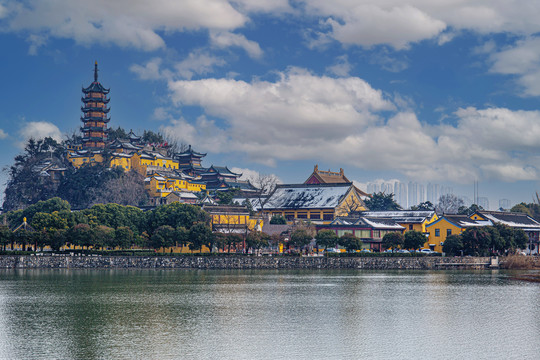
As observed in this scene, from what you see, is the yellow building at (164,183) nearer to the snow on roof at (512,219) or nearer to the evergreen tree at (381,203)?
the evergreen tree at (381,203)

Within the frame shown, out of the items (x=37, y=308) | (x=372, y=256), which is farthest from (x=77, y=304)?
(x=372, y=256)

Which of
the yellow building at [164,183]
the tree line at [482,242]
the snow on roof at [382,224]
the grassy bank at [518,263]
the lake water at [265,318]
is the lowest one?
the lake water at [265,318]

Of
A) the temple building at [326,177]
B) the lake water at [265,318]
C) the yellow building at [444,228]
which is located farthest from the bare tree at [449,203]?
the lake water at [265,318]

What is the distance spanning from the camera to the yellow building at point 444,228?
310 ft

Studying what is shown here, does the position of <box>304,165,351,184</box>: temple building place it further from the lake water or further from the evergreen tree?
the lake water

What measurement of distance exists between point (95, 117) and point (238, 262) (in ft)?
260

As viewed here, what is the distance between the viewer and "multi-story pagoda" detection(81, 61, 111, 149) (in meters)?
145

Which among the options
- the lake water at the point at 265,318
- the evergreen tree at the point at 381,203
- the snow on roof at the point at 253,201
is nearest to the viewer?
the lake water at the point at 265,318

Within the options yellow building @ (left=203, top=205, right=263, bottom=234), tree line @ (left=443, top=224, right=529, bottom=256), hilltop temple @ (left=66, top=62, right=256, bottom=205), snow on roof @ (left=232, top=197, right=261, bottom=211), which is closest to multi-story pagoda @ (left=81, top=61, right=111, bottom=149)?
hilltop temple @ (left=66, top=62, right=256, bottom=205)

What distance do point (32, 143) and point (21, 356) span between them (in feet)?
400

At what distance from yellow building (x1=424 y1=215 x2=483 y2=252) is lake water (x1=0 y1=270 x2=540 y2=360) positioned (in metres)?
33.8

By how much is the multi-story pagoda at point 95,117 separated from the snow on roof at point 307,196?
41358 mm

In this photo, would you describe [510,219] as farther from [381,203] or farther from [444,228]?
[381,203]

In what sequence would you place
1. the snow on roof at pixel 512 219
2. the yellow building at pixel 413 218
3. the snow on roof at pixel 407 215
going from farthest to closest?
the snow on roof at pixel 407 215 < the yellow building at pixel 413 218 < the snow on roof at pixel 512 219
